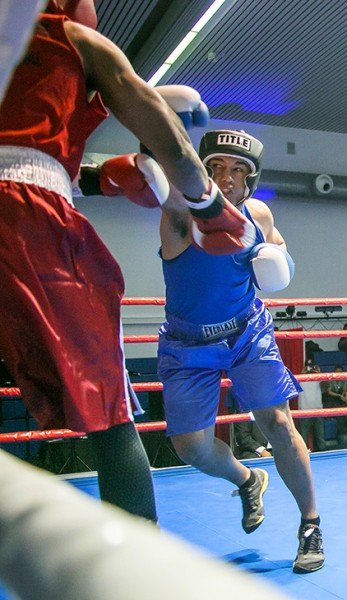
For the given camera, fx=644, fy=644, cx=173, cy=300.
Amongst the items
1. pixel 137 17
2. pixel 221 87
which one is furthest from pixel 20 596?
pixel 221 87

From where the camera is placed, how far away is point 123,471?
944 mm

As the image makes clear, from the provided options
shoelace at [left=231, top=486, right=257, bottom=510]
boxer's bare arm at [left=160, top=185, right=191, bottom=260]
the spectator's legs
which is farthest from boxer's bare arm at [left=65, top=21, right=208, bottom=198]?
the spectator's legs

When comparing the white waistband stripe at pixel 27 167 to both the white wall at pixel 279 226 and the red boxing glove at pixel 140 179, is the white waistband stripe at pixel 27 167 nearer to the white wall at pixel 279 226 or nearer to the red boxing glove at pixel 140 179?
the red boxing glove at pixel 140 179

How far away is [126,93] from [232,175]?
104 centimetres

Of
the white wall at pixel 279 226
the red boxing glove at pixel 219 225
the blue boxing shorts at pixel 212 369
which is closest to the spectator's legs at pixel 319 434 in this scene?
the white wall at pixel 279 226

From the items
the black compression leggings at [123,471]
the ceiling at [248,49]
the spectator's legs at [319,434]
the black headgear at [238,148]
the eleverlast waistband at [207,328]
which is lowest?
the spectator's legs at [319,434]

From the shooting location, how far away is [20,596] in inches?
9.5

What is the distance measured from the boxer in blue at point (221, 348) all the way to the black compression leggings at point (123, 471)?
917 millimetres

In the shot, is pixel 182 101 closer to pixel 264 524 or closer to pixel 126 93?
pixel 126 93

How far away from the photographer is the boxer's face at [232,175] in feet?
6.41

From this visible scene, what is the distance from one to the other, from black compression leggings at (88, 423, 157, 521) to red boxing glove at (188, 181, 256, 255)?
431 millimetres

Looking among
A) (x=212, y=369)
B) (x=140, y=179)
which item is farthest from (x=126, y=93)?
(x=212, y=369)

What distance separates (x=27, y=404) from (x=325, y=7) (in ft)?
17.9

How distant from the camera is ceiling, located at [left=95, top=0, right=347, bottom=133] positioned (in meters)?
5.30
